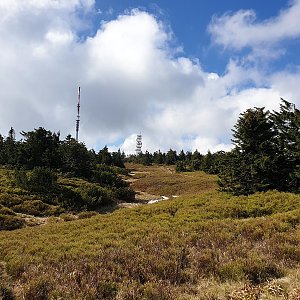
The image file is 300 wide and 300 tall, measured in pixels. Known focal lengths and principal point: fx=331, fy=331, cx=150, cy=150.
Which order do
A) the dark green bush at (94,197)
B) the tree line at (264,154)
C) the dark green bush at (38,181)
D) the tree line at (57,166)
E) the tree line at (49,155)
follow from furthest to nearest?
the tree line at (49,155), the tree line at (57,166), the dark green bush at (38,181), the dark green bush at (94,197), the tree line at (264,154)

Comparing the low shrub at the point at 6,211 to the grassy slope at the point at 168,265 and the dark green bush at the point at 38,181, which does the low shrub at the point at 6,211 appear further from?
the grassy slope at the point at 168,265

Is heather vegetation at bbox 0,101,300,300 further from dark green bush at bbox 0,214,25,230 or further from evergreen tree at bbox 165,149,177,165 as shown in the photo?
evergreen tree at bbox 165,149,177,165

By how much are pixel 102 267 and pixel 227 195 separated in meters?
16.7

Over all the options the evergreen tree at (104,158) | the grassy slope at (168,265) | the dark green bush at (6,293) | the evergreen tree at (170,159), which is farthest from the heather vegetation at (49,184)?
the evergreen tree at (170,159)

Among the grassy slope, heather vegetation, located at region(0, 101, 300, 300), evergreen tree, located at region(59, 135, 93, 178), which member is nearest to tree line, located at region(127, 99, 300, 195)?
heather vegetation, located at region(0, 101, 300, 300)

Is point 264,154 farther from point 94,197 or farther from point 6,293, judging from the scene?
point 6,293

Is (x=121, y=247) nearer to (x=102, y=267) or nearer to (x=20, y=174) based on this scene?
(x=102, y=267)

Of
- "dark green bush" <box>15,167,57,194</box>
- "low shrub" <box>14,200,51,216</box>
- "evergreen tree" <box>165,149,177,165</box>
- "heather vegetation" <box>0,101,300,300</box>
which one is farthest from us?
"evergreen tree" <box>165,149,177,165</box>

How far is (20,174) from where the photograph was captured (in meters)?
31.5

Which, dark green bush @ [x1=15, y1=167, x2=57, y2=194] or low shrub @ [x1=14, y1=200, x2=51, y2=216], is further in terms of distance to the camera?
dark green bush @ [x1=15, y1=167, x2=57, y2=194]

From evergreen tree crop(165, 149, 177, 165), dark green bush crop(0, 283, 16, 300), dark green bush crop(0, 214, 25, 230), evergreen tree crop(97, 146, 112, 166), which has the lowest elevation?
dark green bush crop(0, 283, 16, 300)

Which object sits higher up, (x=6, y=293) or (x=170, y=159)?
(x=170, y=159)

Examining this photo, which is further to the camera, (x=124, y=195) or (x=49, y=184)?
(x=124, y=195)

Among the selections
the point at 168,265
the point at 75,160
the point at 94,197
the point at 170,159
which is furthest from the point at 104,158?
the point at 168,265
